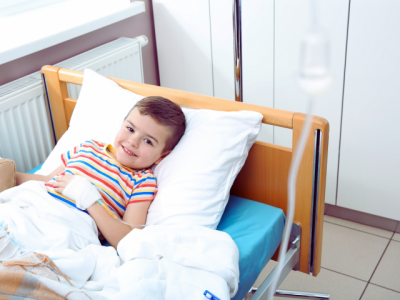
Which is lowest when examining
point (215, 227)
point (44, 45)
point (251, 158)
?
point (215, 227)

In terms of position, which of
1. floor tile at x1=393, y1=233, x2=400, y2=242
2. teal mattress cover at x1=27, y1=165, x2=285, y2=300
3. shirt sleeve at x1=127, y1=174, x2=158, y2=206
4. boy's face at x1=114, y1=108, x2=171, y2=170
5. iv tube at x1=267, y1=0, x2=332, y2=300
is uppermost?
iv tube at x1=267, y1=0, x2=332, y2=300

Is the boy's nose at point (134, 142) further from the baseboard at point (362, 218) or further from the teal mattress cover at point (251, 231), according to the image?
the baseboard at point (362, 218)

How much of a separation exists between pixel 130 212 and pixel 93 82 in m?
0.57

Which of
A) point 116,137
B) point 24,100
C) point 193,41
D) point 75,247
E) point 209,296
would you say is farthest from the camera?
point 193,41

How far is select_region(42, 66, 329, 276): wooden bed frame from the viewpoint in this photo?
1137 mm

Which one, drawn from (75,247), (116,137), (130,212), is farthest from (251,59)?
(75,247)

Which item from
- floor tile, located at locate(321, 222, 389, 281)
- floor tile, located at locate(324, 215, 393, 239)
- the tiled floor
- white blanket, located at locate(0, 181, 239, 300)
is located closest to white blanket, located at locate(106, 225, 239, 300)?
white blanket, located at locate(0, 181, 239, 300)

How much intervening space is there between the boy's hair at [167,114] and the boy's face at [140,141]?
14mm

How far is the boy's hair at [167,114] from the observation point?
1.24m

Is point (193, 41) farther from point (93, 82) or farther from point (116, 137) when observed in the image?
point (116, 137)

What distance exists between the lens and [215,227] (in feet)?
3.83

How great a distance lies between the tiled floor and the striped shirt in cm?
79

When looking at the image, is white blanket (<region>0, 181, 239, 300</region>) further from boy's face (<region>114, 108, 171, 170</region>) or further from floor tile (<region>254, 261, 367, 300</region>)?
floor tile (<region>254, 261, 367, 300</region>)

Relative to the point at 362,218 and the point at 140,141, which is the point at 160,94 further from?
the point at 362,218
